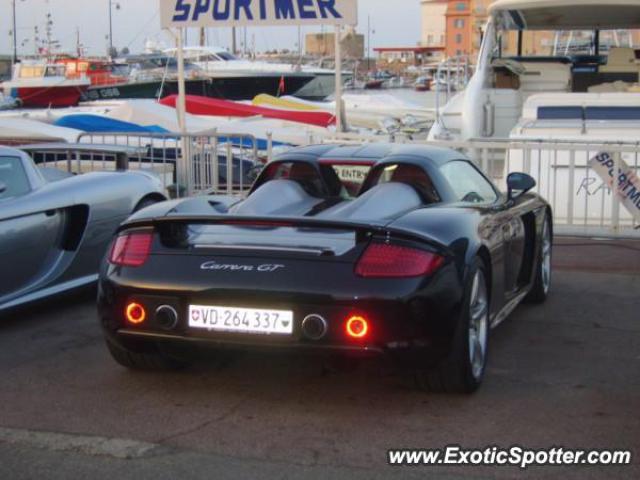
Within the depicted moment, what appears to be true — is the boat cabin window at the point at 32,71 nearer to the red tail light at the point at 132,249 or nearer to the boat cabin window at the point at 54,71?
the boat cabin window at the point at 54,71

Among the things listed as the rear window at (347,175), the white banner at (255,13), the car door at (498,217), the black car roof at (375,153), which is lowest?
the car door at (498,217)

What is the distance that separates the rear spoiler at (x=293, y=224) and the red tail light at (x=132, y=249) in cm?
6

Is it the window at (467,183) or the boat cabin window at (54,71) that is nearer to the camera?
the window at (467,183)

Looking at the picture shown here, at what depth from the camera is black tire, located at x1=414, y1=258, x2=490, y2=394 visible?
189 inches

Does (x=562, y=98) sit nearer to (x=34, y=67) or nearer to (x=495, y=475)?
(x=495, y=475)

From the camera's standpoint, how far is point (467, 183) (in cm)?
620

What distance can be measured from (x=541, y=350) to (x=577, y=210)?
17.7 ft

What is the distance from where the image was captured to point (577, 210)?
11078mm

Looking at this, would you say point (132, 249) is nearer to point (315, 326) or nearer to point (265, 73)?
point (315, 326)

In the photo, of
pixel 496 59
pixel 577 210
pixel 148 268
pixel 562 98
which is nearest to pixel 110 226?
pixel 148 268

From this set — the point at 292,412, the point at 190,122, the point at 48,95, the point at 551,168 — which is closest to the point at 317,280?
the point at 292,412

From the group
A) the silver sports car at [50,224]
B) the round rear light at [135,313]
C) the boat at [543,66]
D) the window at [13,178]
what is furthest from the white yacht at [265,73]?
the round rear light at [135,313]

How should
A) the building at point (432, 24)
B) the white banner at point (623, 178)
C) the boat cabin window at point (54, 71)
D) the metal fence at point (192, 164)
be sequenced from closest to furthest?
the white banner at point (623, 178), the metal fence at point (192, 164), the boat cabin window at point (54, 71), the building at point (432, 24)

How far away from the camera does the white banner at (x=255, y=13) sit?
11.7 m
